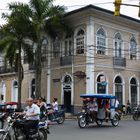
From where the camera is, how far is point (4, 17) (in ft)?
108

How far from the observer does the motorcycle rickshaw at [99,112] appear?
855 inches

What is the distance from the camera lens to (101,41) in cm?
3500

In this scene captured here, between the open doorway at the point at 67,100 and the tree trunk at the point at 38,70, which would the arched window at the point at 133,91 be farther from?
the tree trunk at the point at 38,70

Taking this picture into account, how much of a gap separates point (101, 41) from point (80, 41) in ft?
6.38

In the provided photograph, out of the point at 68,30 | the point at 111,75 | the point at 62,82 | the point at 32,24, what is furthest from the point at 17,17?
the point at 111,75

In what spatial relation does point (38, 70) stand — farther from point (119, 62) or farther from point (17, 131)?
point (17, 131)

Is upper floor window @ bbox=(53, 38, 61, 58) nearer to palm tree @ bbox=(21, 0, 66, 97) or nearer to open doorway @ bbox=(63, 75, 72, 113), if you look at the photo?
open doorway @ bbox=(63, 75, 72, 113)

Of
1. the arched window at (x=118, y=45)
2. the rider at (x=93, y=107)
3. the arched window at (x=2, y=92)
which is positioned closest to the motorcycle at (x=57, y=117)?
the rider at (x=93, y=107)

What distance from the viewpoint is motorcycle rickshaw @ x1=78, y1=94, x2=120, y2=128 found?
21719 mm

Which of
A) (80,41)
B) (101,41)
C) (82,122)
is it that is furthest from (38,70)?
(82,122)

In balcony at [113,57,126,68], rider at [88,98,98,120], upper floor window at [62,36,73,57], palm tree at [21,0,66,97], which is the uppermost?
palm tree at [21,0,66,97]

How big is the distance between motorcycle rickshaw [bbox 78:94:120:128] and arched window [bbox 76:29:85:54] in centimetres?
1164

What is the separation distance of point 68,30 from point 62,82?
4998mm

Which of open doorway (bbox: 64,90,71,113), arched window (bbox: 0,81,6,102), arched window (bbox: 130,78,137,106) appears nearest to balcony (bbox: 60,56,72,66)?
open doorway (bbox: 64,90,71,113)
